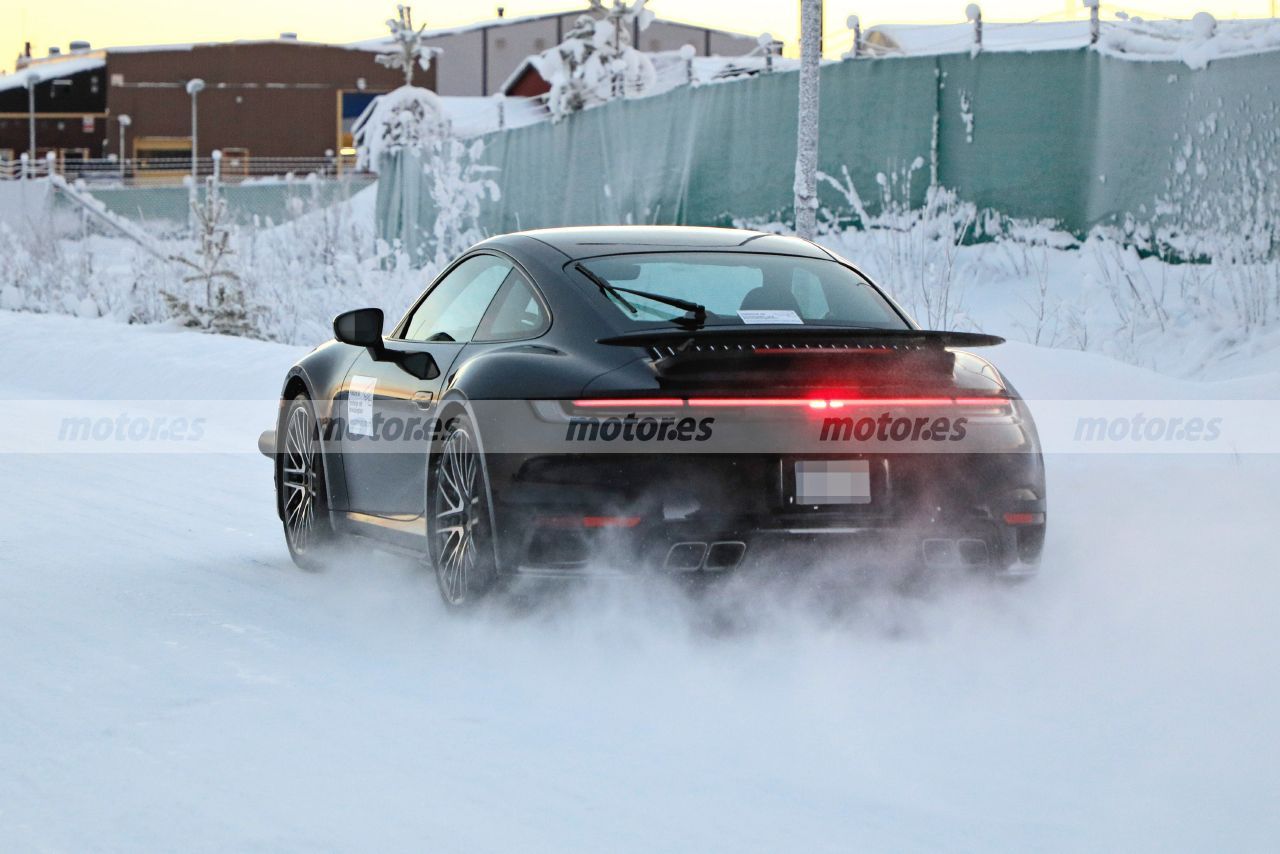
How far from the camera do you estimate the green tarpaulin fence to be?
15516mm

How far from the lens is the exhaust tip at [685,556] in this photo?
5.38 m

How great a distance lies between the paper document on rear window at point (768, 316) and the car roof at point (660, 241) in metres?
0.50

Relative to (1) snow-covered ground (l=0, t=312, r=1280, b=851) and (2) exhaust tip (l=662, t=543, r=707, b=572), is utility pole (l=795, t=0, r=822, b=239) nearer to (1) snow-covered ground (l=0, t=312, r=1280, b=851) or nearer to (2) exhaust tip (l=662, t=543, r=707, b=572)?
(1) snow-covered ground (l=0, t=312, r=1280, b=851)

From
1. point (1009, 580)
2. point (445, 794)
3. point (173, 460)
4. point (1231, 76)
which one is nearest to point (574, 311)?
point (1009, 580)

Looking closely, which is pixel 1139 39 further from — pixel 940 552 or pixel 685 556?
pixel 685 556

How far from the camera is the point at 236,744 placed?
4598 mm

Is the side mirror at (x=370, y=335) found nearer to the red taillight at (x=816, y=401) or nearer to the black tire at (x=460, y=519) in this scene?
the black tire at (x=460, y=519)

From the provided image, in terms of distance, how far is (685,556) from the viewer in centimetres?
539

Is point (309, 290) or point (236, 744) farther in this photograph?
point (309, 290)

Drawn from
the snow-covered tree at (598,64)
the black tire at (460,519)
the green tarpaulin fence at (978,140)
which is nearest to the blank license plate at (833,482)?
the black tire at (460,519)

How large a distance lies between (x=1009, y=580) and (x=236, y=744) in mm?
2574

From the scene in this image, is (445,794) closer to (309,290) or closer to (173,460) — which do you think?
(173,460)

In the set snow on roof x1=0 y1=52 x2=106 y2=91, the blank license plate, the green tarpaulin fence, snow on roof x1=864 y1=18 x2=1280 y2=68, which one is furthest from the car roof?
snow on roof x1=0 y1=52 x2=106 y2=91

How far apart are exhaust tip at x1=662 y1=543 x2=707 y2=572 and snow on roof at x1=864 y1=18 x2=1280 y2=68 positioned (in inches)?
453
